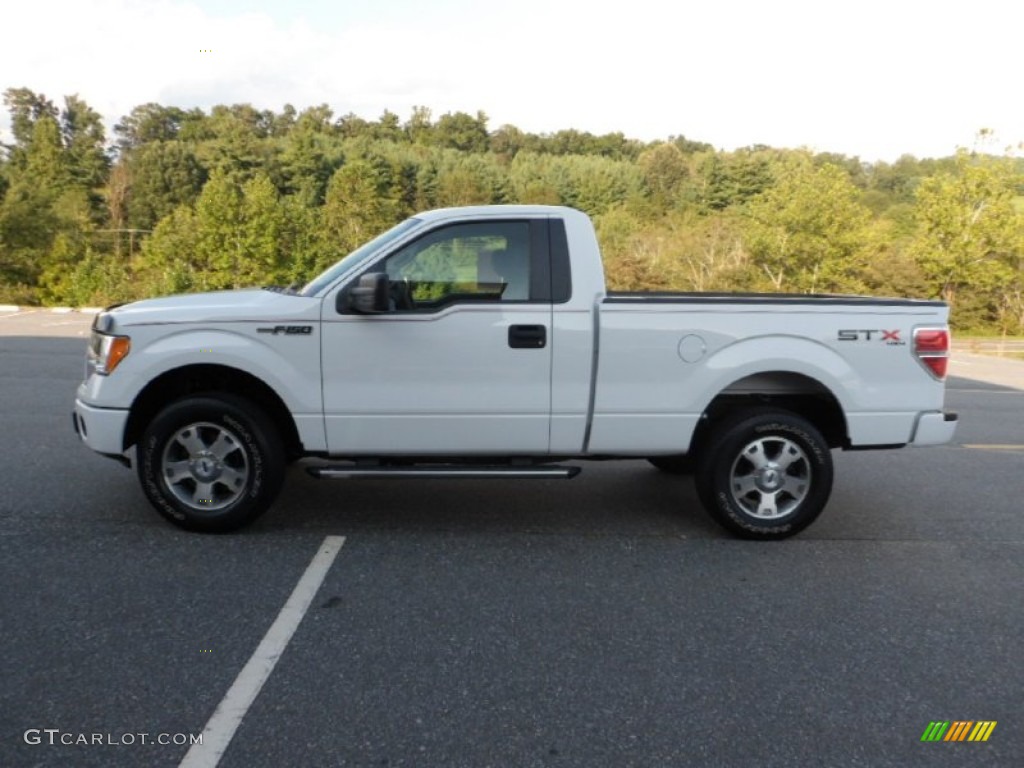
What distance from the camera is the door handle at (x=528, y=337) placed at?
A: 4.81 metres

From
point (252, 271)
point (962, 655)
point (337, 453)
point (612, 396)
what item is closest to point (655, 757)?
point (962, 655)

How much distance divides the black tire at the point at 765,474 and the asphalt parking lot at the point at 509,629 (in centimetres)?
17

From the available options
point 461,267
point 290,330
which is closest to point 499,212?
point 461,267

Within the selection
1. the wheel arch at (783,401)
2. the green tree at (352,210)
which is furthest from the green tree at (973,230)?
the wheel arch at (783,401)

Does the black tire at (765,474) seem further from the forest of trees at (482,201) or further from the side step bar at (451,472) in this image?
the forest of trees at (482,201)

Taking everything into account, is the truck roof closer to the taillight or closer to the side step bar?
the side step bar

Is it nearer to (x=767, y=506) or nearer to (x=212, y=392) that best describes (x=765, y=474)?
(x=767, y=506)

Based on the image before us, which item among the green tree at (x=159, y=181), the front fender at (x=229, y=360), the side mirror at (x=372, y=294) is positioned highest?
the green tree at (x=159, y=181)

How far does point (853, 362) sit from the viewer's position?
16.4 feet

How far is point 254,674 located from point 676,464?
12.9 ft

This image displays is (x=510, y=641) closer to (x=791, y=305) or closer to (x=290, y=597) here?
(x=290, y=597)

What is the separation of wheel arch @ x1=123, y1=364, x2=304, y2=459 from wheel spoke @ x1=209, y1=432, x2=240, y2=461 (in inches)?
10.5

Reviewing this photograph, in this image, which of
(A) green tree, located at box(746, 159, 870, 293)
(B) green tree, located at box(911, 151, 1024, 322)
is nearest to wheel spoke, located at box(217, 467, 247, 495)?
(A) green tree, located at box(746, 159, 870, 293)

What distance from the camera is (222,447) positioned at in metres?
4.88
